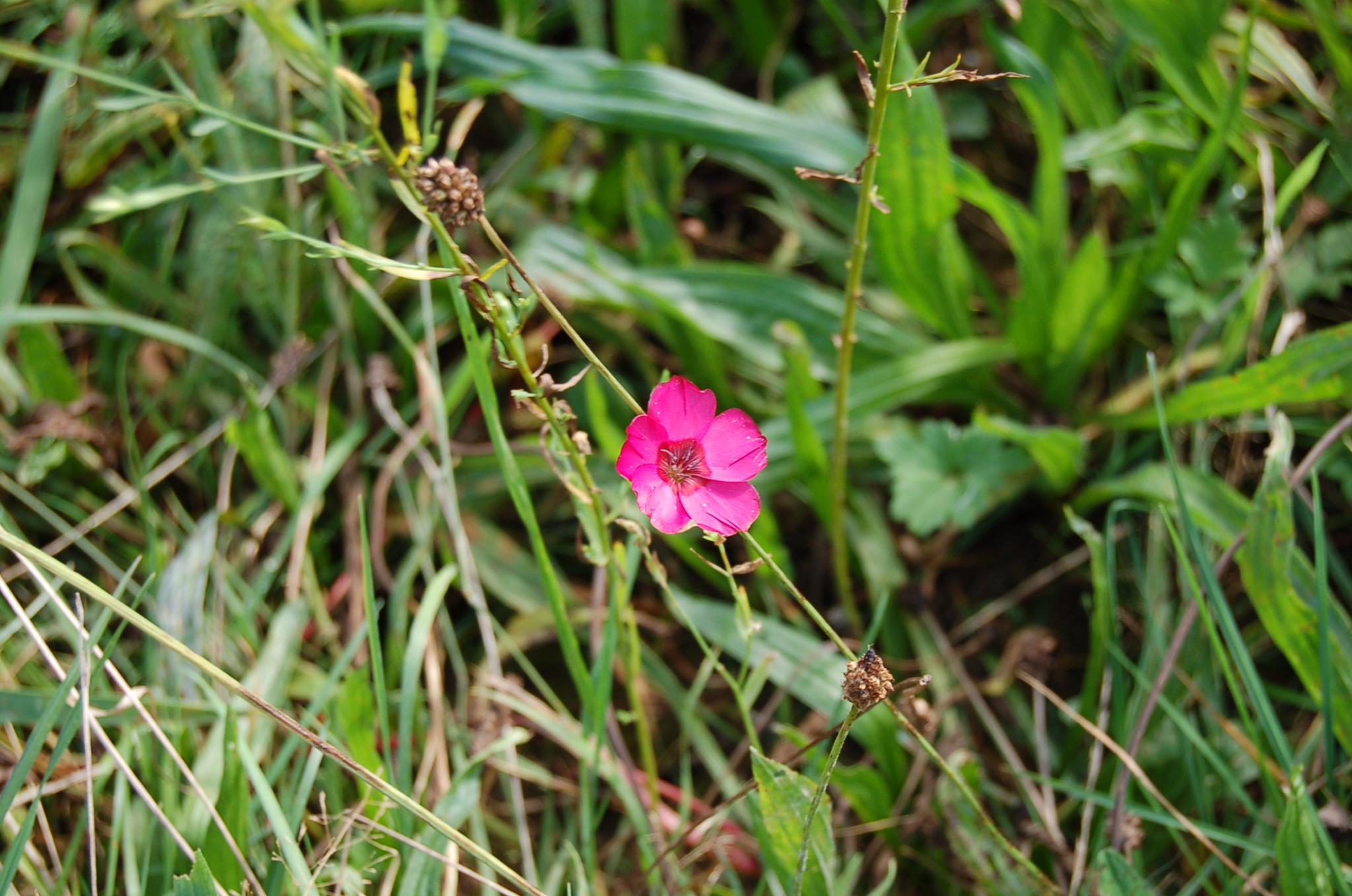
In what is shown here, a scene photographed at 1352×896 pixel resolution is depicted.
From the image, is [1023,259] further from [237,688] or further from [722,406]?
[237,688]

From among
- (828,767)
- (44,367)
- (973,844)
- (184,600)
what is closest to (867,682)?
(828,767)

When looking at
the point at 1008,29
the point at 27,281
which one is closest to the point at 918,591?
the point at 1008,29

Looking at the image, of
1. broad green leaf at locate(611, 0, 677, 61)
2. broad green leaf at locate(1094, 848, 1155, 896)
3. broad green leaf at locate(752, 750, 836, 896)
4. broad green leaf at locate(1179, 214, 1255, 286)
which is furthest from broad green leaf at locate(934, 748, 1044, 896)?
broad green leaf at locate(611, 0, 677, 61)

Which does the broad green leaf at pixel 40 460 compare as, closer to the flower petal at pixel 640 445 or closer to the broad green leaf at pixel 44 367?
the broad green leaf at pixel 44 367

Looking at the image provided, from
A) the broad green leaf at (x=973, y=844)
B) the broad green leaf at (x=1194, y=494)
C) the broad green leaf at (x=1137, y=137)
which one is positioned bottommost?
the broad green leaf at (x=973, y=844)

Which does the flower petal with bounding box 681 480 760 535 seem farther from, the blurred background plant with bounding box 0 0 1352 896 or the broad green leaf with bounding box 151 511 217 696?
the broad green leaf with bounding box 151 511 217 696

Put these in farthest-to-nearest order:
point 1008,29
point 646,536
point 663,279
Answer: point 1008,29, point 663,279, point 646,536

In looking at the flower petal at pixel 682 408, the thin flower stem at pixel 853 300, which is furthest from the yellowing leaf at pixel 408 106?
the thin flower stem at pixel 853 300

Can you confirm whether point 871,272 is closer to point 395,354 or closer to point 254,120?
point 395,354
